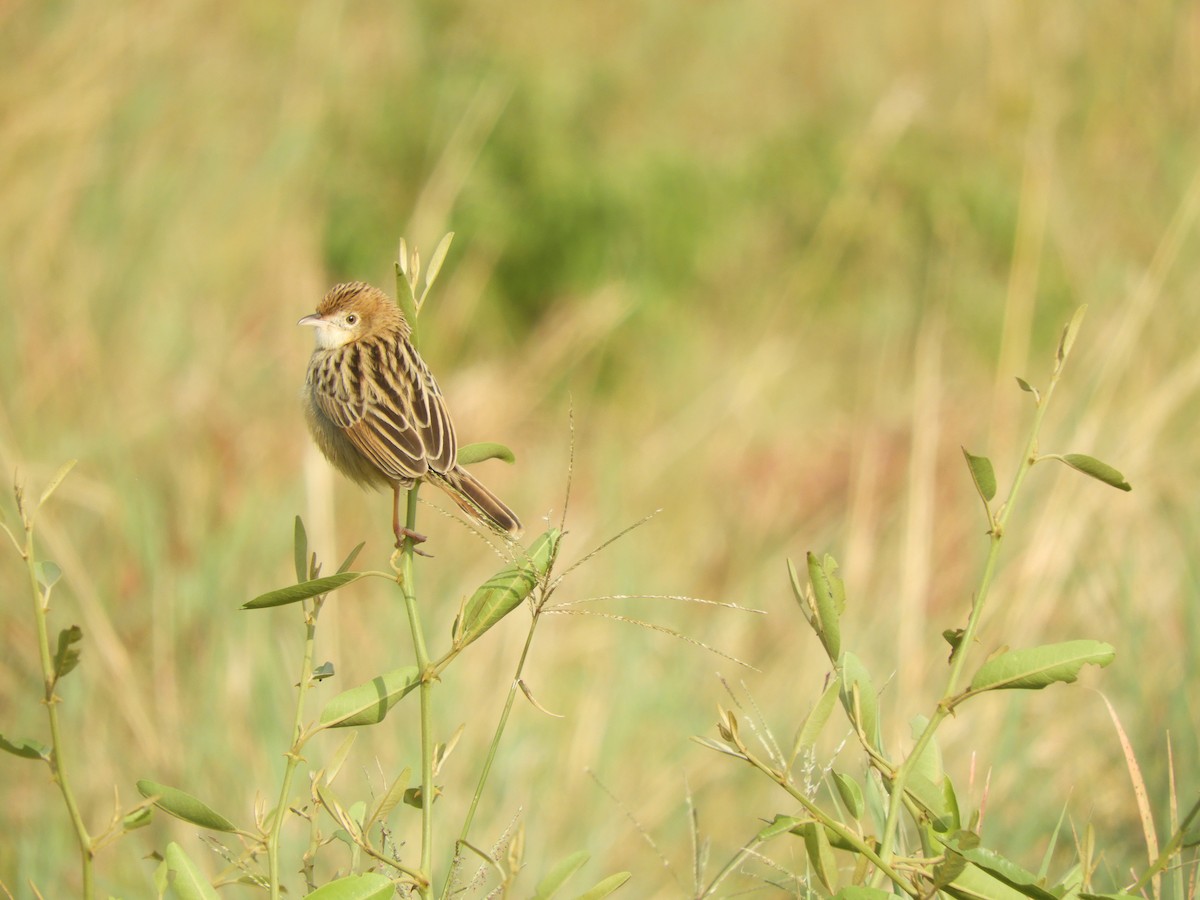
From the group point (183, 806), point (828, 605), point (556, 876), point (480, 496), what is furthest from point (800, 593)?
point (480, 496)

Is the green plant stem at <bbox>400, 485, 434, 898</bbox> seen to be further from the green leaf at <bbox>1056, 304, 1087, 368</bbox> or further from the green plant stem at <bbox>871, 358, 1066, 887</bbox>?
the green leaf at <bbox>1056, 304, 1087, 368</bbox>

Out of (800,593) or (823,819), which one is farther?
(800,593)

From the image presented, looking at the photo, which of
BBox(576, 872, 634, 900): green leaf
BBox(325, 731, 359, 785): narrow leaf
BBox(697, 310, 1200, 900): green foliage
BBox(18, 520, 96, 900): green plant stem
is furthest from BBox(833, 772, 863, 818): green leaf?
BBox(18, 520, 96, 900): green plant stem

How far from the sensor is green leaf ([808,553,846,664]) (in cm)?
148

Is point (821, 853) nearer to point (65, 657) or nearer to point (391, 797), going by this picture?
point (391, 797)

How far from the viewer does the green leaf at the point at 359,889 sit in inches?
55.1

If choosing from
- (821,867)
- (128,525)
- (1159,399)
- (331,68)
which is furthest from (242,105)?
(821,867)

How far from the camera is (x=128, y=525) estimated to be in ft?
15.1

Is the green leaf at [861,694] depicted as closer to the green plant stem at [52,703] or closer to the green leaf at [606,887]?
the green leaf at [606,887]

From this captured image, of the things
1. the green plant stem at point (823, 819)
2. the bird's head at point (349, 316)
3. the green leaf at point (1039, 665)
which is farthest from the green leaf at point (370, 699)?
the bird's head at point (349, 316)

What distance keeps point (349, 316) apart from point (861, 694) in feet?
7.41

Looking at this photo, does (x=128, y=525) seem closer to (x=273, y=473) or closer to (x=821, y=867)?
(x=273, y=473)

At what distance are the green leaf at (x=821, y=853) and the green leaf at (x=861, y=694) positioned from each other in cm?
11

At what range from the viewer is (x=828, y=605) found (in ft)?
4.90
